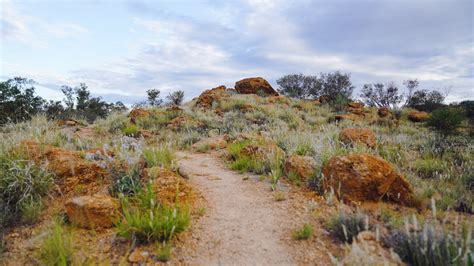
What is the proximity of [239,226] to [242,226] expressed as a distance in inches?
1.4

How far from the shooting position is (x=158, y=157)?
555 centimetres

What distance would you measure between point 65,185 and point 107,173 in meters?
0.60

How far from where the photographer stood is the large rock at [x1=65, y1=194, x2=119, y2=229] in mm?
3787

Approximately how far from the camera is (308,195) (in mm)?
4891

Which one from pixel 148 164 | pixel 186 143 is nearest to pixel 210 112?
pixel 186 143

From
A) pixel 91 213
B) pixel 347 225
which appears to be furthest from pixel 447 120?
pixel 91 213

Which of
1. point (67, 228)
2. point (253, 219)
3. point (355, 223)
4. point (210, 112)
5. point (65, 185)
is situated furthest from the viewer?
point (210, 112)

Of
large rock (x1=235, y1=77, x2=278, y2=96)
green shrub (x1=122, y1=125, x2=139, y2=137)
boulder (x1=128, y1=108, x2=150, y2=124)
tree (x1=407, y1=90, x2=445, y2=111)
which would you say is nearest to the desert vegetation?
green shrub (x1=122, y1=125, x2=139, y2=137)

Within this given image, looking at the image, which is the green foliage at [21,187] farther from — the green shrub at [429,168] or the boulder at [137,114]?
the boulder at [137,114]

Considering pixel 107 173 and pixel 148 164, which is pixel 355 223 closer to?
pixel 148 164

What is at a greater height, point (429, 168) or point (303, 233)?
point (429, 168)

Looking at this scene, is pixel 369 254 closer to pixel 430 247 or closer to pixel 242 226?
pixel 430 247

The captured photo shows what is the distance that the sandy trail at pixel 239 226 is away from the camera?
3.29 metres

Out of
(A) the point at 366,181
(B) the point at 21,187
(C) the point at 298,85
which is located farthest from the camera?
(C) the point at 298,85
